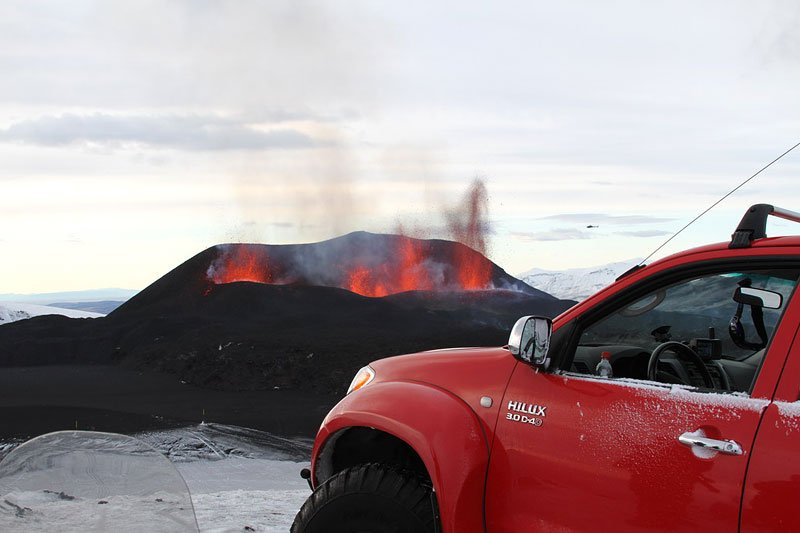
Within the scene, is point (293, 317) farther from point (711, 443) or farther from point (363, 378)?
point (711, 443)

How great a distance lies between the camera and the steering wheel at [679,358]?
3.64m

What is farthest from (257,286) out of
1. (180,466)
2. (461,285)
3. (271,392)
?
(180,466)

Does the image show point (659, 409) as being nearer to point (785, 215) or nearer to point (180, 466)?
point (785, 215)

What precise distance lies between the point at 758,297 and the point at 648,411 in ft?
2.17

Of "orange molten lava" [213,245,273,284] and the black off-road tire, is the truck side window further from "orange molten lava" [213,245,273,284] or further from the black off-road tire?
"orange molten lava" [213,245,273,284]

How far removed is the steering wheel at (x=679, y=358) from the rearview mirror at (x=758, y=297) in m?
0.29

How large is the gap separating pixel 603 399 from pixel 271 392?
33.1m

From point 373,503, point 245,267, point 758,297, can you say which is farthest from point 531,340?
point 245,267

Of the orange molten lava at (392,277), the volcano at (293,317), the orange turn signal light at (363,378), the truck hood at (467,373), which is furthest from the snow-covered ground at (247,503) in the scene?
the orange molten lava at (392,277)

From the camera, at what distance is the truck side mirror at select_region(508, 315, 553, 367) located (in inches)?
142

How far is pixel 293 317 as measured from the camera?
177ft

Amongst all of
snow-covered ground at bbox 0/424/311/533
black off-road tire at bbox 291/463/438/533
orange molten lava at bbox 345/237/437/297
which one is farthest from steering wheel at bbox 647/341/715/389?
orange molten lava at bbox 345/237/437/297

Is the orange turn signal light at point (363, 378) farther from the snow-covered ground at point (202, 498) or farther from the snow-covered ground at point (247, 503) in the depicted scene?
the snow-covered ground at point (247, 503)

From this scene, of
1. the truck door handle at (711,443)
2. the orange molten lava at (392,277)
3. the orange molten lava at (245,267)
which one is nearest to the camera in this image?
the truck door handle at (711,443)
